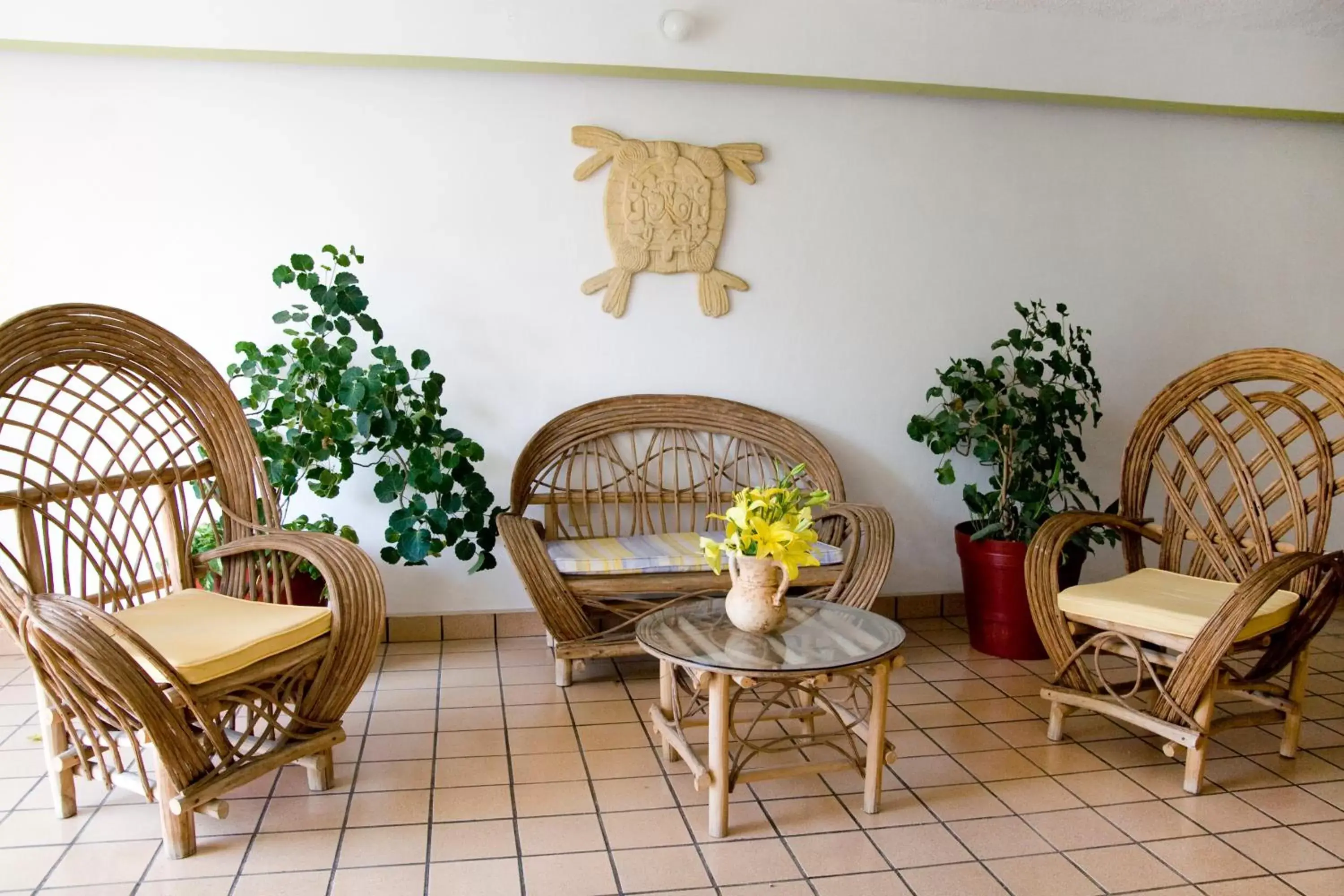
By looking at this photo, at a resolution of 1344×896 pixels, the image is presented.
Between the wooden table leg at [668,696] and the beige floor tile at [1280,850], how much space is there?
4.74 feet

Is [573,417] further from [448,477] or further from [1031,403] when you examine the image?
[1031,403]

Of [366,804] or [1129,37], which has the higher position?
[1129,37]

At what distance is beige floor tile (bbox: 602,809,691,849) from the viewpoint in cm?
243

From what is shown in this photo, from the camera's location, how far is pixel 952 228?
168 inches

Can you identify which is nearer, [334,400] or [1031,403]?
[334,400]

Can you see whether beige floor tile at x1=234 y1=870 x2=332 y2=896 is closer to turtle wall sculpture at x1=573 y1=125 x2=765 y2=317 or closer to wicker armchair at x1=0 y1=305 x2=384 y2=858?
wicker armchair at x1=0 y1=305 x2=384 y2=858

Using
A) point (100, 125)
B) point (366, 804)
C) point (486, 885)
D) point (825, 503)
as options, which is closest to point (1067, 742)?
point (825, 503)

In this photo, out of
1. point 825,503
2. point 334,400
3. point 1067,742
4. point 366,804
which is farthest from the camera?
point 825,503

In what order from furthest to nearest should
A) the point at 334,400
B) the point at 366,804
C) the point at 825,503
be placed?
the point at 825,503, the point at 334,400, the point at 366,804

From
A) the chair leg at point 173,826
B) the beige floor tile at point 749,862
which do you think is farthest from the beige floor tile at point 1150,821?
the chair leg at point 173,826

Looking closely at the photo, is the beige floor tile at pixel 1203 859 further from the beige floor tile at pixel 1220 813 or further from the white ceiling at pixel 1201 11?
the white ceiling at pixel 1201 11

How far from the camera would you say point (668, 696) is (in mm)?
2855

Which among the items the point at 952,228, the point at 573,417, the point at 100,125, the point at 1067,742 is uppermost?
the point at 100,125

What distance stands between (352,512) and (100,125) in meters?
1.68
